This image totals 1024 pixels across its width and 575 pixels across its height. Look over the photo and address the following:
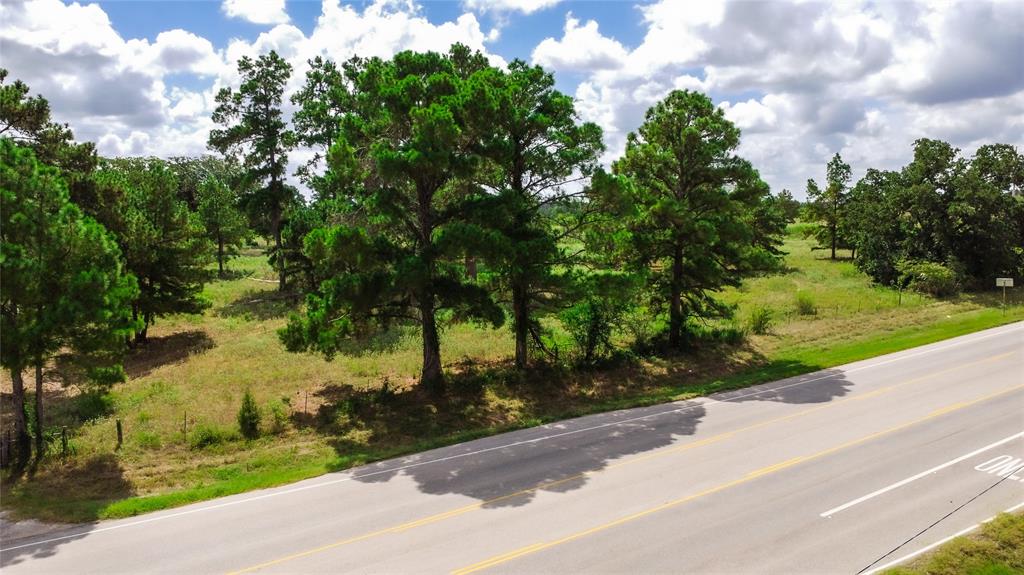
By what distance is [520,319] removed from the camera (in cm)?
2436

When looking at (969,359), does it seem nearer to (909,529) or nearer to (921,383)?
(921,383)

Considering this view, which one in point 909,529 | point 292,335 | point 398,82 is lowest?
point 909,529

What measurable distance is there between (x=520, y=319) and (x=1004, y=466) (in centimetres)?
1506

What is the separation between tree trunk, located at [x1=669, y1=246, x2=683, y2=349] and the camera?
2803 cm

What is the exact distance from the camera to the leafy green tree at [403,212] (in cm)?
1903

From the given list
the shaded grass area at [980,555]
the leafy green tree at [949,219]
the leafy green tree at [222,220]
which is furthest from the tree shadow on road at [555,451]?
the leafy green tree at [222,220]

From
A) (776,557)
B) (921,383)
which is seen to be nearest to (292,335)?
(776,557)

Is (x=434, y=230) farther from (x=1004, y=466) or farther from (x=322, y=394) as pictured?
(x=1004, y=466)

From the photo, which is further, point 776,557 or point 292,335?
point 292,335

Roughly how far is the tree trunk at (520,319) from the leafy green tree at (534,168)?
0.14 feet

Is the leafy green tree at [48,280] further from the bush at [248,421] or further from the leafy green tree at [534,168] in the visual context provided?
the leafy green tree at [534,168]

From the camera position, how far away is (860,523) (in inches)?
496

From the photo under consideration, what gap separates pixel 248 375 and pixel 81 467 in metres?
9.02

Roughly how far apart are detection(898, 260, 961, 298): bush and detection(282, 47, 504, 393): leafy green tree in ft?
119
